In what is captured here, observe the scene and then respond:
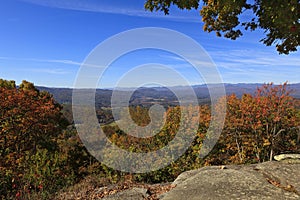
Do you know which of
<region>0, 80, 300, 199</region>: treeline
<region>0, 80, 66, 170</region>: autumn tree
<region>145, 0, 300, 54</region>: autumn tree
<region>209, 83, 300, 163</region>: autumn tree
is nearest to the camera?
<region>145, 0, 300, 54</region>: autumn tree

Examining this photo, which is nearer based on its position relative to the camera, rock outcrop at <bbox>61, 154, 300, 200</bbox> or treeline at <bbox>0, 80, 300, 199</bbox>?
rock outcrop at <bbox>61, 154, 300, 200</bbox>

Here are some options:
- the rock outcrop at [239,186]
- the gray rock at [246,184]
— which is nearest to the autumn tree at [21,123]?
the rock outcrop at [239,186]

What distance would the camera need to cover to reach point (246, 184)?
3941mm

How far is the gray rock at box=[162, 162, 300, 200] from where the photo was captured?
11.9 ft

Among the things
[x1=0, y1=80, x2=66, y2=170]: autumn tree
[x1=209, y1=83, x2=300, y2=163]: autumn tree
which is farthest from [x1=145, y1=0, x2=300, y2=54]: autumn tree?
[x1=0, y1=80, x2=66, y2=170]: autumn tree

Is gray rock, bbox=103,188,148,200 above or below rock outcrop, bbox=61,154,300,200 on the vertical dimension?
below

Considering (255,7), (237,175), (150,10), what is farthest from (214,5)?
(237,175)

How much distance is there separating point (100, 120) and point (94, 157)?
447 cm

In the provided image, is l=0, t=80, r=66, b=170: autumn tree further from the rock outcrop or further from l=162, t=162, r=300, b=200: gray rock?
l=162, t=162, r=300, b=200: gray rock

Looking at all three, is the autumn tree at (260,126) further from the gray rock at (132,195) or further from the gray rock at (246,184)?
the gray rock at (132,195)

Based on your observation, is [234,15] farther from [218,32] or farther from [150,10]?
[150,10]

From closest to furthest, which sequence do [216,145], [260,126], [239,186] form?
[239,186] → [260,126] → [216,145]

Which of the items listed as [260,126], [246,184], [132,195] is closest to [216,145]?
[260,126]

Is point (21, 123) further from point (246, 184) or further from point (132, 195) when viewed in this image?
point (246, 184)
